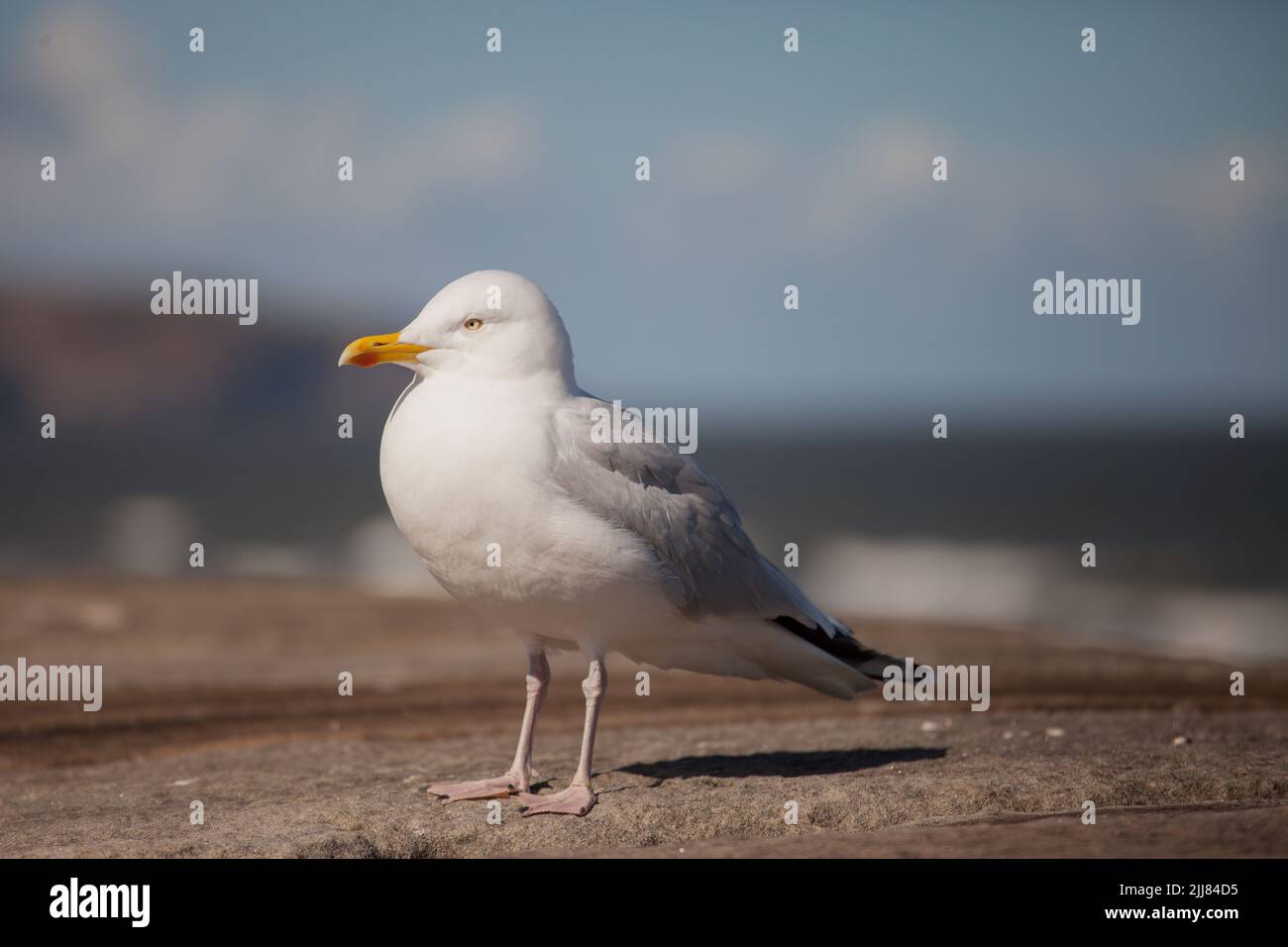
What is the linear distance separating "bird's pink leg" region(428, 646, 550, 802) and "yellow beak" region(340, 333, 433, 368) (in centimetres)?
163

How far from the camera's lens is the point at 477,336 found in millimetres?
6469

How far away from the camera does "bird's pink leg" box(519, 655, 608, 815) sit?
6.28m

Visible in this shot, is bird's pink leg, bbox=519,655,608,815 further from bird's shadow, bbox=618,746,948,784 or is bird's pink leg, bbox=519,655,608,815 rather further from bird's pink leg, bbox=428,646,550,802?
bird's shadow, bbox=618,746,948,784

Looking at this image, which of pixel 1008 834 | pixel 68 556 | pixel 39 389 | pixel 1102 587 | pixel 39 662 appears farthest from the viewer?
pixel 39 389

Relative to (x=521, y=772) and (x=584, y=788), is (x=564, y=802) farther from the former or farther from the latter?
(x=521, y=772)

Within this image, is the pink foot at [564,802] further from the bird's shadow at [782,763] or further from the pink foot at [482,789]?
the bird's shadow at [782,763]

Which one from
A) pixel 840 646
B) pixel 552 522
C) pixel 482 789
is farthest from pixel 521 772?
pixel 840 646

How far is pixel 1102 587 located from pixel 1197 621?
521 centimetres

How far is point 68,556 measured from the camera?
34.3 meters

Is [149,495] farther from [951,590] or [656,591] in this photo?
[656,591]

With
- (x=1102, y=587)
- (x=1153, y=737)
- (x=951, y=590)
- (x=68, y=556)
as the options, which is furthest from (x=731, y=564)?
(x=68, y=556)

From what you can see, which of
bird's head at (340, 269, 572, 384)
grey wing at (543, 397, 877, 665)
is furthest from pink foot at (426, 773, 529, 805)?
bird's head at (340, 269, 572, 384)

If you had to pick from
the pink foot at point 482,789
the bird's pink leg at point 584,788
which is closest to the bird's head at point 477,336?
the bird's pink leg at point 584,788
